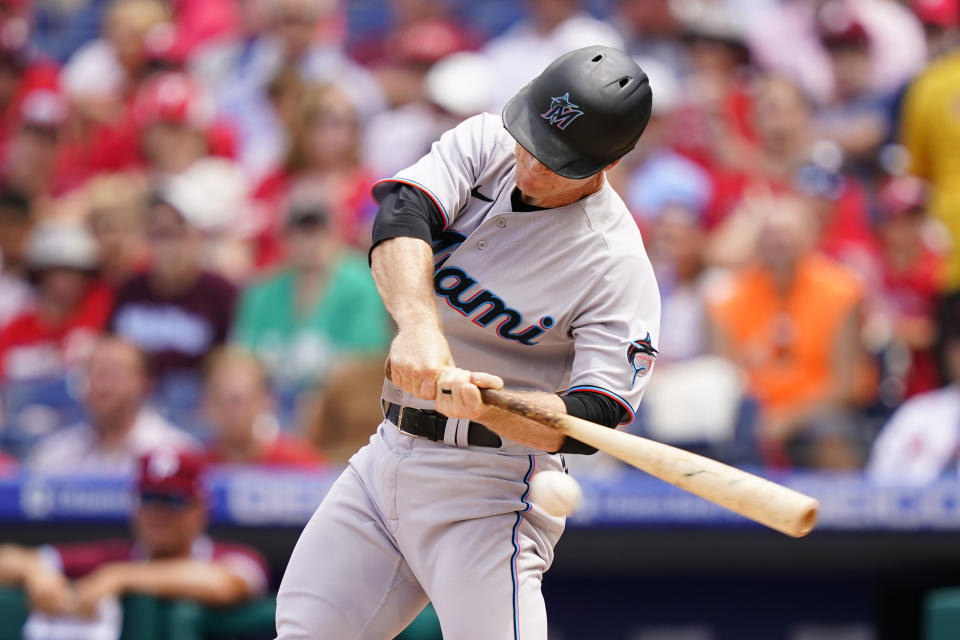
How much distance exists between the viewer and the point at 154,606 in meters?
4.09

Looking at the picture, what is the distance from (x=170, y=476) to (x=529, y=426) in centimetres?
199

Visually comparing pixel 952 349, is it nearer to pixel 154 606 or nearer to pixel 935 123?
pixel 935 123

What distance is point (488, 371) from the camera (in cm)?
274

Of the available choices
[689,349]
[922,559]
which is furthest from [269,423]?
[922,559]

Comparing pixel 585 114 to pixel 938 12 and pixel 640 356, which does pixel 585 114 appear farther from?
pixel 938 12

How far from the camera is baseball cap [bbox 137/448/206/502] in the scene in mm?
4121

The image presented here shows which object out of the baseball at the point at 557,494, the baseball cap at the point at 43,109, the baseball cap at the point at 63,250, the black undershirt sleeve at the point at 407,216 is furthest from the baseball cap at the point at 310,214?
the baseball at the point at 557,494

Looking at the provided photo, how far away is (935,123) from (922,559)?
237 cm

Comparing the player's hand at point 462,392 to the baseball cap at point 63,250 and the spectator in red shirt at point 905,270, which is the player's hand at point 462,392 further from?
the baseball cap at point 63,250

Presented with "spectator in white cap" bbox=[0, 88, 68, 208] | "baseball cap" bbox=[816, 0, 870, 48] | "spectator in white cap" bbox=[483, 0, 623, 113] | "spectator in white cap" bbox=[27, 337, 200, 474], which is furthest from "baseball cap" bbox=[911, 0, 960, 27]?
"spectator in white cap" bbox=[0, 88, 68, 208]

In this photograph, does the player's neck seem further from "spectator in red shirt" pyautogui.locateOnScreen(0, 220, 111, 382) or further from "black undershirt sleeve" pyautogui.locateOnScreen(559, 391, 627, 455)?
"spectator in red shirt" pyautogui.locateOnScreen(0, 220, 111, 382)

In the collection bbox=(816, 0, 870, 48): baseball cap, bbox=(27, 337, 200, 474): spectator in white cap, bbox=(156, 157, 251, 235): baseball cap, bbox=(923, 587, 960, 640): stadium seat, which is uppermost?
bbox=(816, 0, 870, 48): baseball cap

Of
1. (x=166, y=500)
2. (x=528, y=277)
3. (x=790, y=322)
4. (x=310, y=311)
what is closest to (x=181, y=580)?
(x=166, y=500)

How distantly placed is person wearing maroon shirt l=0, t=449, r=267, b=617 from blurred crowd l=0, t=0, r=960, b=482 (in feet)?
2.28
